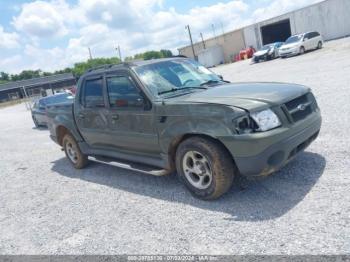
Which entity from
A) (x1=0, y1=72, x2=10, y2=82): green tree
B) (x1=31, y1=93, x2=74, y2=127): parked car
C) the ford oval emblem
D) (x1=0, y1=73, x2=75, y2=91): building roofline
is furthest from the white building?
(x1=0, y1=72, x2=10, y2=82): green tree

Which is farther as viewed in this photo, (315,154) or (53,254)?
(315,154)

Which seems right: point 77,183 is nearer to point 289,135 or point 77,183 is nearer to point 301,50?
point 289,135

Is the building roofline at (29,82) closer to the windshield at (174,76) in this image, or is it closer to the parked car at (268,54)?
the parked car at (268,54)

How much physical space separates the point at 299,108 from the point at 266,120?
685mm

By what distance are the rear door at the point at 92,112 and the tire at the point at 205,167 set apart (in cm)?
178

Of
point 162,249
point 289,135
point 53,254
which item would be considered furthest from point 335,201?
point 53,254

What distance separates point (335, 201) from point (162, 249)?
1.95 m

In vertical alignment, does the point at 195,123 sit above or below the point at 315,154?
above

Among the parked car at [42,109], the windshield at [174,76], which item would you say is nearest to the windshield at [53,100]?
the parked car at [42,109]

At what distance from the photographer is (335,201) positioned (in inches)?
144

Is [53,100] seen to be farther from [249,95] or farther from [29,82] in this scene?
[29,82]

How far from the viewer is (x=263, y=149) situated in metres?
3.65

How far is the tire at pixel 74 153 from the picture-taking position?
21.8 ft

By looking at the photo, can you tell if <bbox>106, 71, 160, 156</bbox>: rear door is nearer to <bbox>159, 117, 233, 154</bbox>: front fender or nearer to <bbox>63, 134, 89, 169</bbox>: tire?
<bbox>159, 117, 233, 154</bbox>: front fender
